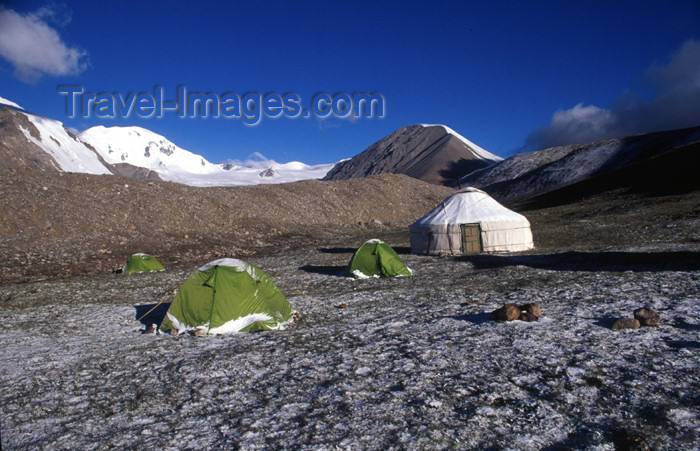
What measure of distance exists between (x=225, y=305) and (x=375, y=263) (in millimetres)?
8190

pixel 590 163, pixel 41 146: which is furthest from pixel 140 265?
pixel 41 146

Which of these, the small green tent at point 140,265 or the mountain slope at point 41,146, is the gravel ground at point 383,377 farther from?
the mountain slope at point 41,146

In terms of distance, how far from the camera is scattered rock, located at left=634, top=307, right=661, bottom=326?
816 centimetres

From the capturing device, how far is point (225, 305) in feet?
34.4

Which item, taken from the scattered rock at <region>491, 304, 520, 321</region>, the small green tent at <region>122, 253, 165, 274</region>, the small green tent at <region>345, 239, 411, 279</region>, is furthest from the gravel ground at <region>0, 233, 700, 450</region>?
the small green tent at <region>122, 253, 165, 274</region>

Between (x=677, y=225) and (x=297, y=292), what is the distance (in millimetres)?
23590

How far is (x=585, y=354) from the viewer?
23.2ft

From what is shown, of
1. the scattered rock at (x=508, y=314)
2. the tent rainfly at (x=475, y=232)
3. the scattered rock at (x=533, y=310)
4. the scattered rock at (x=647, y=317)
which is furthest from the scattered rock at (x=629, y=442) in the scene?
the tent rainfly at (x=475, y=232)

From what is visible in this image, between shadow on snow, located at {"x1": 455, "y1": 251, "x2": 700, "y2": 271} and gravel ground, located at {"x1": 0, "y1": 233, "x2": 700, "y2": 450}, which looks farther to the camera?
shadow on snow, located at {"x1": 455, "y1": 251, "x2": 700, "y2": 271}

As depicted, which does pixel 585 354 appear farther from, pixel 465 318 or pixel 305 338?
pixel 305 338

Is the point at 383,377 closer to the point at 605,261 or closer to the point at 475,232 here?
the point at 605,261

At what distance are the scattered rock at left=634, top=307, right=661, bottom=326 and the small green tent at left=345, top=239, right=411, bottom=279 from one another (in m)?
9.92

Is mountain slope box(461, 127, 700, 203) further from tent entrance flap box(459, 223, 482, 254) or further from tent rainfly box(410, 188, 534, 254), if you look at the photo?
tent entrance flap box(459, 223, 482, 254)

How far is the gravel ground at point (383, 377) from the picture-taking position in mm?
5137
